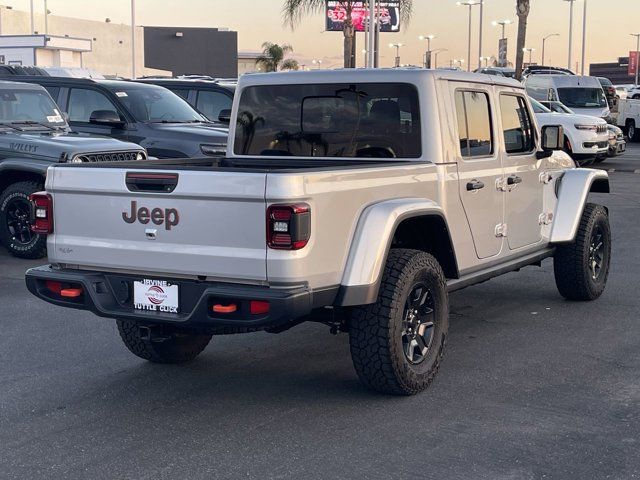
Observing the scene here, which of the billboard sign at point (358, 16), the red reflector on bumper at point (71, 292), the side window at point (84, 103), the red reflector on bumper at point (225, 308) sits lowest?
the red reflector on bumper at point (71, 292)

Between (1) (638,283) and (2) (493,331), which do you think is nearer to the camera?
(2) (493,331)

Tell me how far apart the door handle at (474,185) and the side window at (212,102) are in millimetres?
11207

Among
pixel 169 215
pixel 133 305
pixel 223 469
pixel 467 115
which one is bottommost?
pixel 223 469

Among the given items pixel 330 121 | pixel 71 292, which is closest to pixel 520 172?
pixel 330 121

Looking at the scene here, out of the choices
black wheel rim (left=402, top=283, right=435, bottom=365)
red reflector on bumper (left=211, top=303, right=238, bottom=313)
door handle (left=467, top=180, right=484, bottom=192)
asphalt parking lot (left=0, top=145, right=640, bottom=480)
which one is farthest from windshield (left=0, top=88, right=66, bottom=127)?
red reflector on bumper (left=211, top=303, right=238, bottom=313)

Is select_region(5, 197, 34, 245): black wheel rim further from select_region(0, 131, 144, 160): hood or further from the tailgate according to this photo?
the tailgate

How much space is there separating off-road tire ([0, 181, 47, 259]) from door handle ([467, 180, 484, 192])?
5843 millimetres

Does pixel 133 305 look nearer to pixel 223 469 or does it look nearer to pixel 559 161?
pixel 223 469

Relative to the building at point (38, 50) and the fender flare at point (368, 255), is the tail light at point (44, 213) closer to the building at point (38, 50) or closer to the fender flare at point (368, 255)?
the fender flare at point (368, 255)

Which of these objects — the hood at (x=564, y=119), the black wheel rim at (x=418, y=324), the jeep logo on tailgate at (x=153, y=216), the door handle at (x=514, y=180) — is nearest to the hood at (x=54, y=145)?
the door handle at (x=514, y=180)

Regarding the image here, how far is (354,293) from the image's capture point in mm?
5480

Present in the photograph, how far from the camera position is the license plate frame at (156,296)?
18.0ft

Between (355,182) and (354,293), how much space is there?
602mm

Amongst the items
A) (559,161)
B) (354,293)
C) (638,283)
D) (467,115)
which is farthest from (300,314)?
(638,283)
